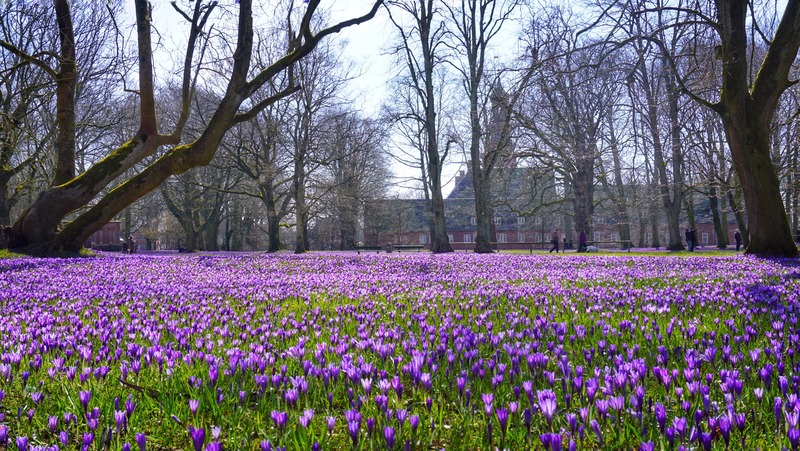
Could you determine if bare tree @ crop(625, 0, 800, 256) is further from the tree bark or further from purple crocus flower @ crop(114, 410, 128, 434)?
purple crocus flower @ crop(114, 410, 128, 434)

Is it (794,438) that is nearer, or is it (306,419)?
(794,438)

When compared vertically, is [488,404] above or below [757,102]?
below

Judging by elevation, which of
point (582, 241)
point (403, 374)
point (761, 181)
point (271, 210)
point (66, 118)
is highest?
point (66, 118)

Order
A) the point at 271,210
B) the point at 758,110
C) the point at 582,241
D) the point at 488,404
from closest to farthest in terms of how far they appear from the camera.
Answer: the point at 488,404 → the point at 758,110 → the point at 582,241 → the point at 271,210

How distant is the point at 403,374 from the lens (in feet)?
9.88

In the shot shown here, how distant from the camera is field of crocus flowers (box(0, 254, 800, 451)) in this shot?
207 centimetres

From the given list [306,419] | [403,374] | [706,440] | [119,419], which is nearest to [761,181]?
[403,374]

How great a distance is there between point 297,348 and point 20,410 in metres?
1.44

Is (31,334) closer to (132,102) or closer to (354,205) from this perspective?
(132,102)

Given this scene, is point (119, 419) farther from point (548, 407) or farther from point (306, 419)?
point (548, 407)

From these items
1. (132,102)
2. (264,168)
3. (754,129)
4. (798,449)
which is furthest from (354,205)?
(798,449)

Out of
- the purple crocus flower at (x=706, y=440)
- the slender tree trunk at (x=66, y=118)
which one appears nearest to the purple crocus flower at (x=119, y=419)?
the purple crocus flower at (x=706, y=440)

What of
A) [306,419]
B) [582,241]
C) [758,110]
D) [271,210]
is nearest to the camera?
[306,419]

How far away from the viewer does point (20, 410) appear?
237 cm
